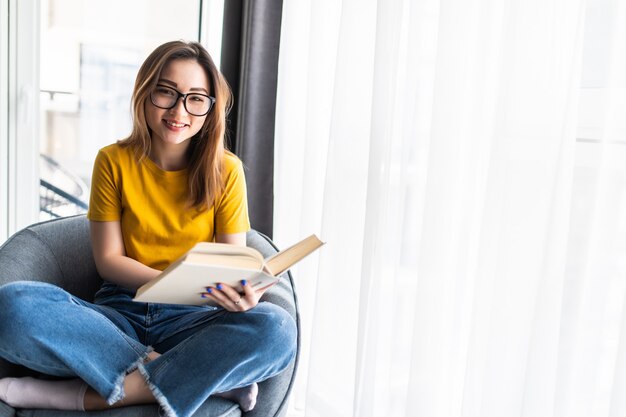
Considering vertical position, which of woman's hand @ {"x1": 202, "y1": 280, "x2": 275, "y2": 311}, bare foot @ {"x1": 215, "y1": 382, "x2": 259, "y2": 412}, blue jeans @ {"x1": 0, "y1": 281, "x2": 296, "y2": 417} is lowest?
bare foot @ {"x1": 215, "y1": 382, "x2": 259, "y2": 412}

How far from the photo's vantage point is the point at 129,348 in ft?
5.00

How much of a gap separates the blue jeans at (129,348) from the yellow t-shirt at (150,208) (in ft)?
0.88

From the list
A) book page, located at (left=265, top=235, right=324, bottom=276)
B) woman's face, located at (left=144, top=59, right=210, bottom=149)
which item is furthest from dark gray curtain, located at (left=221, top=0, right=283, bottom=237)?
book page, located at (left=265, top=235, right=324, bottom=276)

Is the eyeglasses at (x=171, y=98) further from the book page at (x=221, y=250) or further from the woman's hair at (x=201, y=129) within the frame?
the book page at (x=221, y=250)

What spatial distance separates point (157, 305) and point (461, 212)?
81 centimetres

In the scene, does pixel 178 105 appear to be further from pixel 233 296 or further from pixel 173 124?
pixel 233 296

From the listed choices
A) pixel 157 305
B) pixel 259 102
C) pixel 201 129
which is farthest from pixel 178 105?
pixel 259 102

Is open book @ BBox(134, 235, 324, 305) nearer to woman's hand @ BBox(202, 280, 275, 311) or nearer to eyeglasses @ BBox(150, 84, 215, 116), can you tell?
woman's hand @ BBox(202, 280, 275, 311)

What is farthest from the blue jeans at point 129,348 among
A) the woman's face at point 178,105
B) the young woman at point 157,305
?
the woman's face at point 178,105

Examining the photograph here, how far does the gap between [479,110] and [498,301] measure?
0.43m

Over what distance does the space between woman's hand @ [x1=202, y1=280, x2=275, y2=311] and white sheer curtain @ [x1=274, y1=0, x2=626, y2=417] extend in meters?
0.43

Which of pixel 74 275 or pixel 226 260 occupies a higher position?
pixel 226 260

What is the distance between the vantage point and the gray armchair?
154 centimetres

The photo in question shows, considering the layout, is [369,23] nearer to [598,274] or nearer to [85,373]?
[598,274]
